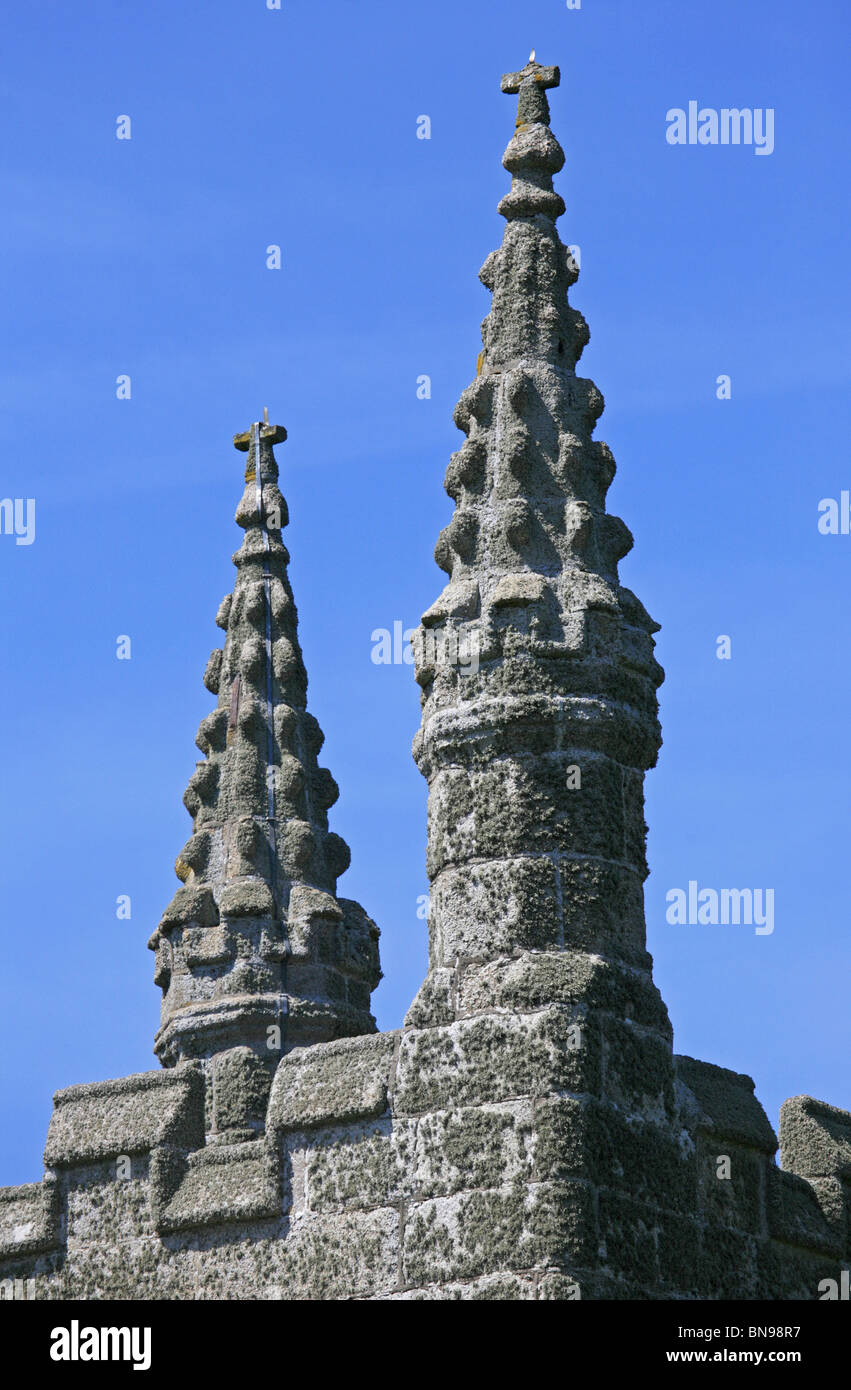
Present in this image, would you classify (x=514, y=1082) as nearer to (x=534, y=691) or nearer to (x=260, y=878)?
(x=534, y=691)

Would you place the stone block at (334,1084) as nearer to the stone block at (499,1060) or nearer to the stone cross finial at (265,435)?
the stone block at (499,1060)

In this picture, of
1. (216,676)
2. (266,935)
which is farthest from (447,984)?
(216,676)

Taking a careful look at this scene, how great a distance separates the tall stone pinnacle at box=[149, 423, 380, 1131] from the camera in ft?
42.1

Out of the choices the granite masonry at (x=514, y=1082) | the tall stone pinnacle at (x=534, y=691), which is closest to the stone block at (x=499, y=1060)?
the granite masonry at (x=514, y=1082)

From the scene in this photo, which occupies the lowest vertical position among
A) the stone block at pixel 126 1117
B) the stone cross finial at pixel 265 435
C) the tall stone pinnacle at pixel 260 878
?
the stone block at pixel 126 1117

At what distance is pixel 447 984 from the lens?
9922 mm

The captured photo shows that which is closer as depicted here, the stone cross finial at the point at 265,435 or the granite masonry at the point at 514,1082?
the granite masonry at the point at 514,1082

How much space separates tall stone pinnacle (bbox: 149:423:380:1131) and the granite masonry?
0.98 metres

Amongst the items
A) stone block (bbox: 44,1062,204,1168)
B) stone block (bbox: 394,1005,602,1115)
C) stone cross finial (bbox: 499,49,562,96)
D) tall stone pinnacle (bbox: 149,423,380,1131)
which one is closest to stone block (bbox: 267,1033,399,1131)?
stone block (bbox: 394,1005,602,1115)

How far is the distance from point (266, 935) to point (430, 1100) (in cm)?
341

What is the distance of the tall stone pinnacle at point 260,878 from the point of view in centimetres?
1282

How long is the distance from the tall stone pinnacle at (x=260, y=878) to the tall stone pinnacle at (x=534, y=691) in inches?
107

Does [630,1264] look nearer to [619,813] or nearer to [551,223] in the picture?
[619,813]
